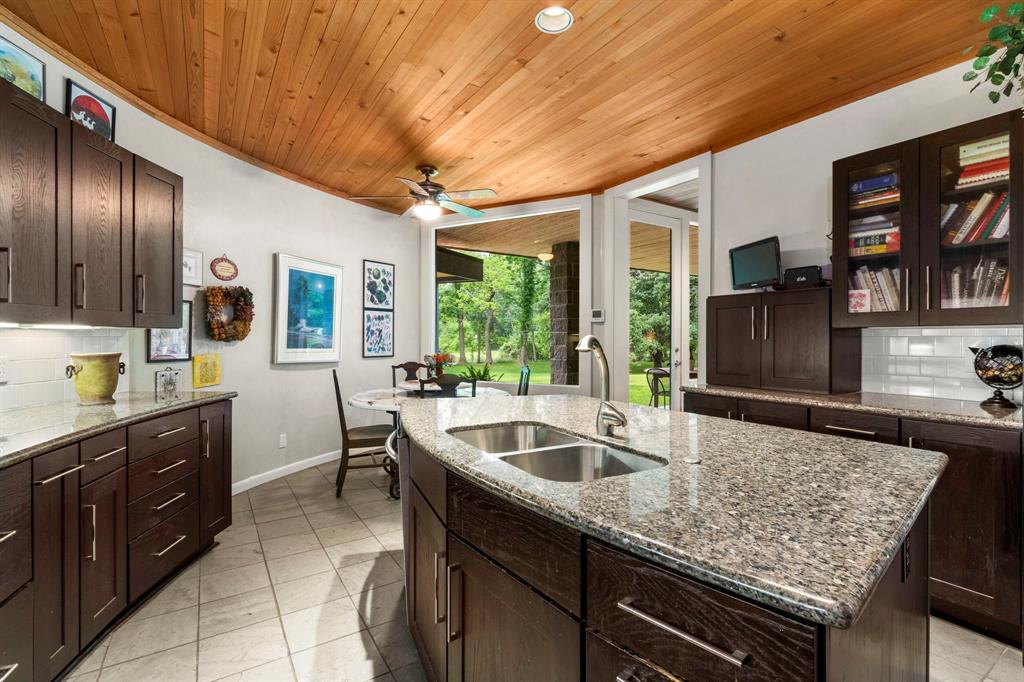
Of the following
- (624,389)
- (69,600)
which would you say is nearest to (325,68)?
(69,600)

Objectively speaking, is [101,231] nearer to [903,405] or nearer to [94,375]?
[94,375]

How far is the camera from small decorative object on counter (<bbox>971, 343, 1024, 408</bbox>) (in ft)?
6.81

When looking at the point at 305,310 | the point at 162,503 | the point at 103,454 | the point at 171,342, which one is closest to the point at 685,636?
the point at 103,454

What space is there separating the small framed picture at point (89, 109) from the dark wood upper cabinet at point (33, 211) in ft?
2.08

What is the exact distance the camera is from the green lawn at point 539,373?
182 inches

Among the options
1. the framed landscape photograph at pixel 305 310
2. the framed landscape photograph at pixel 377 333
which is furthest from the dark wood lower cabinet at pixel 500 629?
the framed landscape photograph at pixel 377 333

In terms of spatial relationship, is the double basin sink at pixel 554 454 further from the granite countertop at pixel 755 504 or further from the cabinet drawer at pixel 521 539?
the cabinet drawer at pixel 521 539

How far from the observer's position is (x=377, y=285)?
5.04m

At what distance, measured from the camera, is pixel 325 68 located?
2.50m

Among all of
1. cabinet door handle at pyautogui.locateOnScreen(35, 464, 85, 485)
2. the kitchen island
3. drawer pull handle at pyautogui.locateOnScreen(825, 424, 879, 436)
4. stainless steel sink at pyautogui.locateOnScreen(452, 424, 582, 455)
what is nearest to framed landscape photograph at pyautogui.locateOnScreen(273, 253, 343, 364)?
cabinet door handle at pyautogui.locateOnScreen(35, 464, 85, 485)

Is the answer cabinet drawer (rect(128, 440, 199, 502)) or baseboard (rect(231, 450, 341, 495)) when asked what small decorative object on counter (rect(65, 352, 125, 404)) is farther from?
baseboard (rect(231, 450, 341, 495))

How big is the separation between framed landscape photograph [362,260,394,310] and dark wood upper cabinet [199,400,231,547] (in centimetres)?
228

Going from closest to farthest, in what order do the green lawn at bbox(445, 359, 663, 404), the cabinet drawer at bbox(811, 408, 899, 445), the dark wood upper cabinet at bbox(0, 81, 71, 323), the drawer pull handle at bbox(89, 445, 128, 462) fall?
the dark wood upper cabinet at bbox(0, 81, 71, 323), the drawer pull handle at bbox(89, 445, 128, 462), the cabinet drawer at bbox(811, 408, 899, 445), the green lawn at bbox(445, 359, 663, 404)

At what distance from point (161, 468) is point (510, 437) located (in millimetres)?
1755
